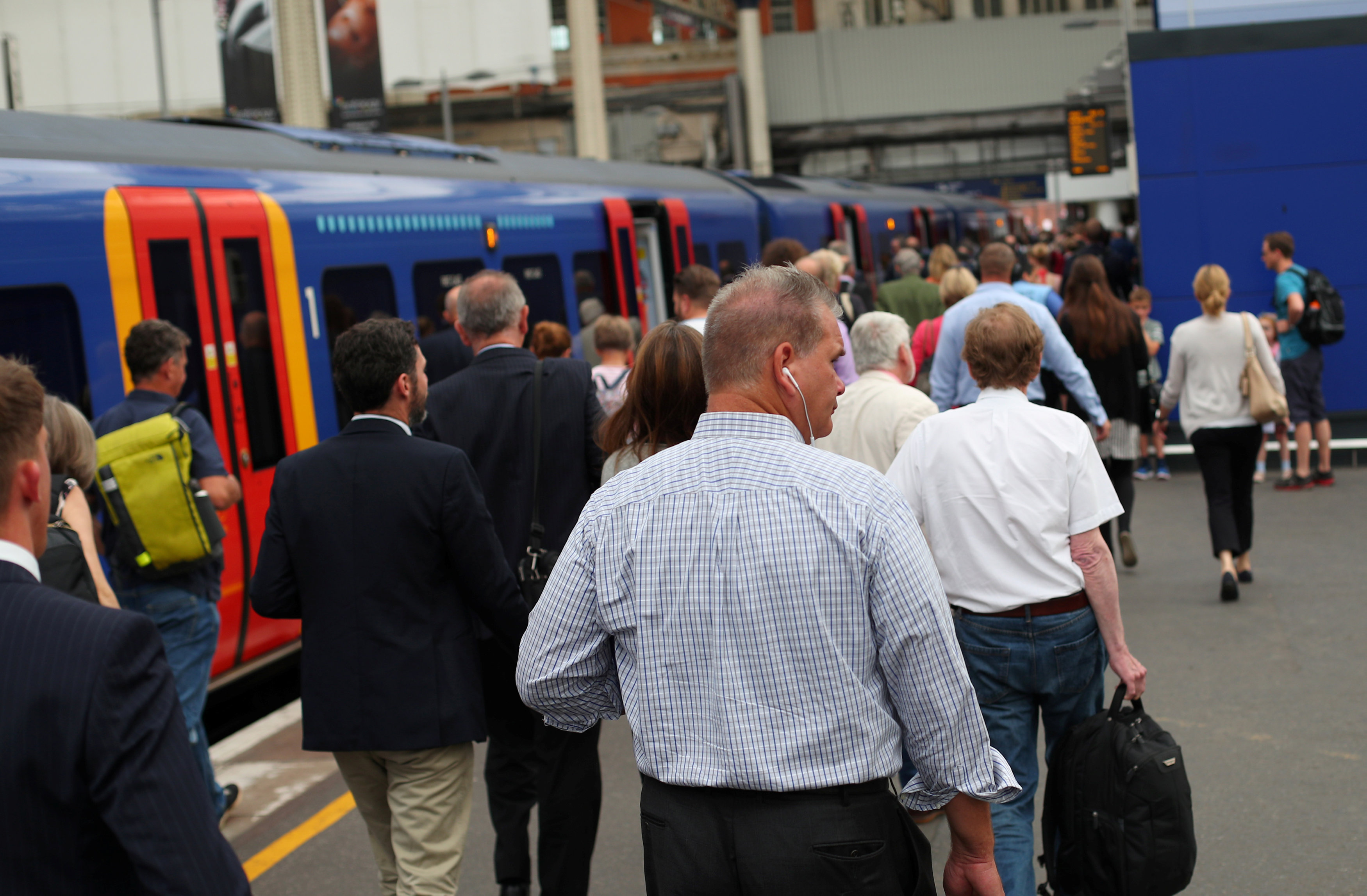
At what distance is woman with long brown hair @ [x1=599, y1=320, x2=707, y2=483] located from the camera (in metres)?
3.68

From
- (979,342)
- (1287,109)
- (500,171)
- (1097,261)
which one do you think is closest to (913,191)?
(1287,109)

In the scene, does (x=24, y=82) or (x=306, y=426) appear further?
(x=24, y=82)

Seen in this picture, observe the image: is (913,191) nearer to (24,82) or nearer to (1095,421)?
(1095,421)

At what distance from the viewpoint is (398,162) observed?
907 centimetres

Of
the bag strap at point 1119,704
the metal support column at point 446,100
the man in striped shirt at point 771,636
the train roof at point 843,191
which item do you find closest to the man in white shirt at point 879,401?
the bag strap at point 1119,704

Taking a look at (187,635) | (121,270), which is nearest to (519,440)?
(187,635)

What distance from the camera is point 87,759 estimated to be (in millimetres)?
1755

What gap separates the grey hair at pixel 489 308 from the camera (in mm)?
4527

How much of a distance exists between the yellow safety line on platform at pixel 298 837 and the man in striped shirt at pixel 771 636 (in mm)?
2575

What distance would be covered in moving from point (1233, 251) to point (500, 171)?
5920mm

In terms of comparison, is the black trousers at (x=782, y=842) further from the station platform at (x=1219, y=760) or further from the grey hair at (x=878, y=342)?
the grey hair at (x=878, y=342)

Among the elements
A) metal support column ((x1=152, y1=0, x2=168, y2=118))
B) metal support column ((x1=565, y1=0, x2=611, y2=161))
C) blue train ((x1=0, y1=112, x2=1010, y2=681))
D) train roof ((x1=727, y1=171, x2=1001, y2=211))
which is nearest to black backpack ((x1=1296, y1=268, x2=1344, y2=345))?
blue train ((x1=0, y1=112, x2=1010, y2=681))

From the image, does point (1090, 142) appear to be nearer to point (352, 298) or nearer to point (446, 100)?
point (446, 100)

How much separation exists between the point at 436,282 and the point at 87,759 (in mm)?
7056
